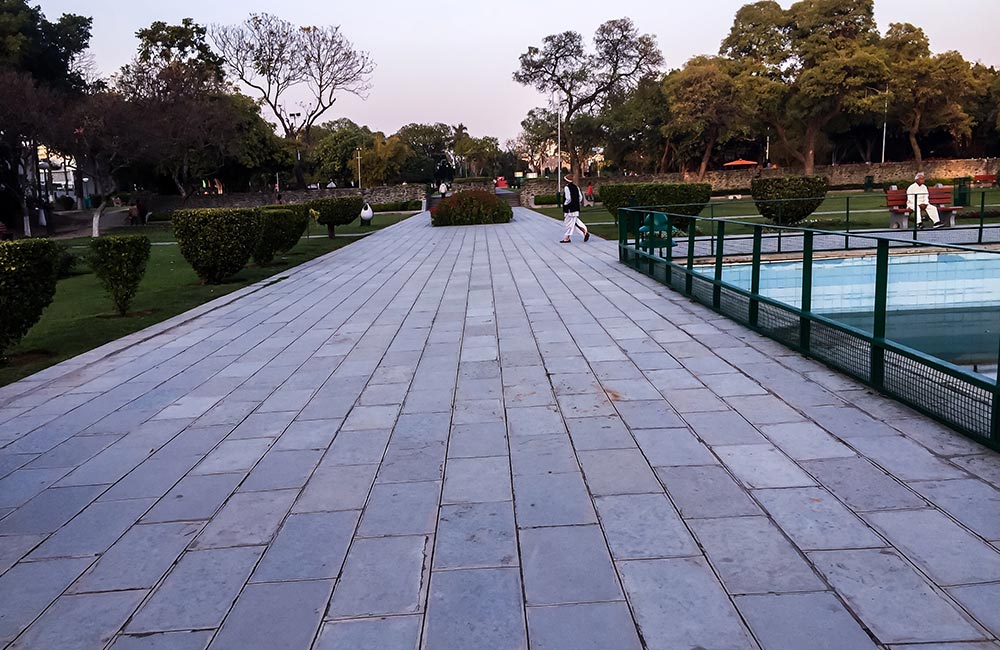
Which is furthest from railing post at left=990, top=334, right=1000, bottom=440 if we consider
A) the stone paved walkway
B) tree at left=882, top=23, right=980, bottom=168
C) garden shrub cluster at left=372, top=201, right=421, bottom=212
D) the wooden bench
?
tree at left=882, top=23, right=980, bottom=168

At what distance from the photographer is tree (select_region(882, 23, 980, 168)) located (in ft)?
157

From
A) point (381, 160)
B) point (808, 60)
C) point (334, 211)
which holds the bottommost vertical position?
point (334, 211)

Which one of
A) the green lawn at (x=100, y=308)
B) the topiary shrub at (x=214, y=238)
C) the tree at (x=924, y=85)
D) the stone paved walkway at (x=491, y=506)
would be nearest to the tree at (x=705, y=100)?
the tree at (x=924, y=85)

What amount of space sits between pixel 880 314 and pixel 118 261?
28.6 ft

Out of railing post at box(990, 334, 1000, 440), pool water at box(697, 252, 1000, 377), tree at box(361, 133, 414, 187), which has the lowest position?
railing post at box(990, 334, 1000, 440)

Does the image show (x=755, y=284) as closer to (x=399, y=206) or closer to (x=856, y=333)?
(x=856, y=333)

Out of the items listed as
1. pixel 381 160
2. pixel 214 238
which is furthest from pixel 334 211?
pixel 381 160

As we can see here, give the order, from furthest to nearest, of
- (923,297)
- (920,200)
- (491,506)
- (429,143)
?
(429,143)
(920,200)
(923,297)
(491,506)

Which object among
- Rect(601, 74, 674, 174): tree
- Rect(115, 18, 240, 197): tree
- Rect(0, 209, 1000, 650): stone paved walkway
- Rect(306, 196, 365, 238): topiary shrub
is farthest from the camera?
Rect(601, 74, 674, 174): tree

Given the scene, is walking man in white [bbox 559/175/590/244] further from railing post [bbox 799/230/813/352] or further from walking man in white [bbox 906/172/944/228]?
railing post [bbox 799/230/813/352]

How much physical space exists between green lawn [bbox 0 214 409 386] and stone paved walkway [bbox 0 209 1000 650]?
4.15ft

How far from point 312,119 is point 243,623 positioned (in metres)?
50.4

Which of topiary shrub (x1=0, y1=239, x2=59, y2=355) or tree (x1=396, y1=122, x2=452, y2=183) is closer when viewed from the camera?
topiary shrub (x1=0, y1=239, x2=59, y2=355)

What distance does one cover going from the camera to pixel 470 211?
29266mm
